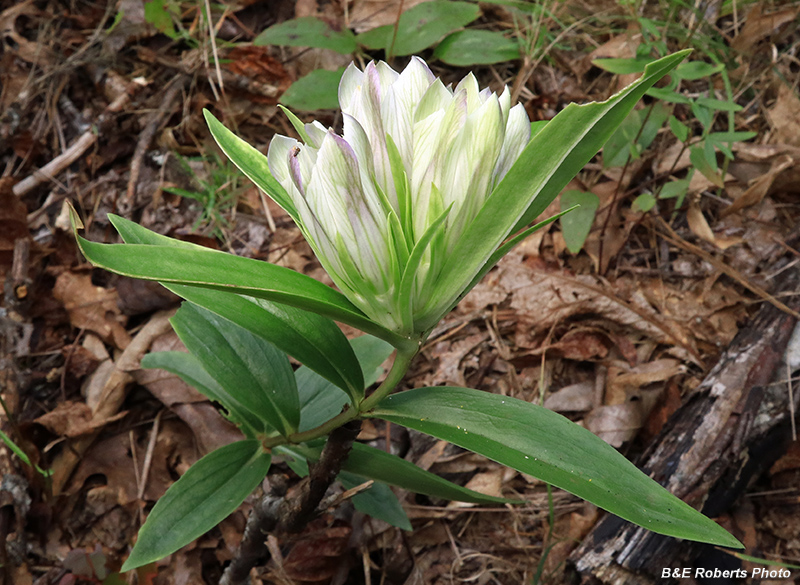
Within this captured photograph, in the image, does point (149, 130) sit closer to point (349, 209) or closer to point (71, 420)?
Result: point (71, 420)

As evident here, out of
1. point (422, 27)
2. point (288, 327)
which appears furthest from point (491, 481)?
point (422, 27)

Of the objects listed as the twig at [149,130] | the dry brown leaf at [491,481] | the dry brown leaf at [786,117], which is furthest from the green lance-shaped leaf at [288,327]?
the dry brown leaf at [786,117]

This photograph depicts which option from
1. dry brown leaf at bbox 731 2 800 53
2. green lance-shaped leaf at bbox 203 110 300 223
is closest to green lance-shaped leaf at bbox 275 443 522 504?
green lance-shaped leaf at bbox 203 110 300 223

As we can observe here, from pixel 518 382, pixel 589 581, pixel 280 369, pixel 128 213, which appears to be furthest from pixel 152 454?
pixel 589 581

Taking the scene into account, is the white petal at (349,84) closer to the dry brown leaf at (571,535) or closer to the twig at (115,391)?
the dry brown leaf at (571,535)

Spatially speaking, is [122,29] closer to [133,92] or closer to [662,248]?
[133,92]

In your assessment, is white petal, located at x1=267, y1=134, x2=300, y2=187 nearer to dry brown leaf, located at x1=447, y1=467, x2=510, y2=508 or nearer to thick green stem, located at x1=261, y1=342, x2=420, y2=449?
thick green stem, located at x1=261, y1=342, x2=420, y2=449
